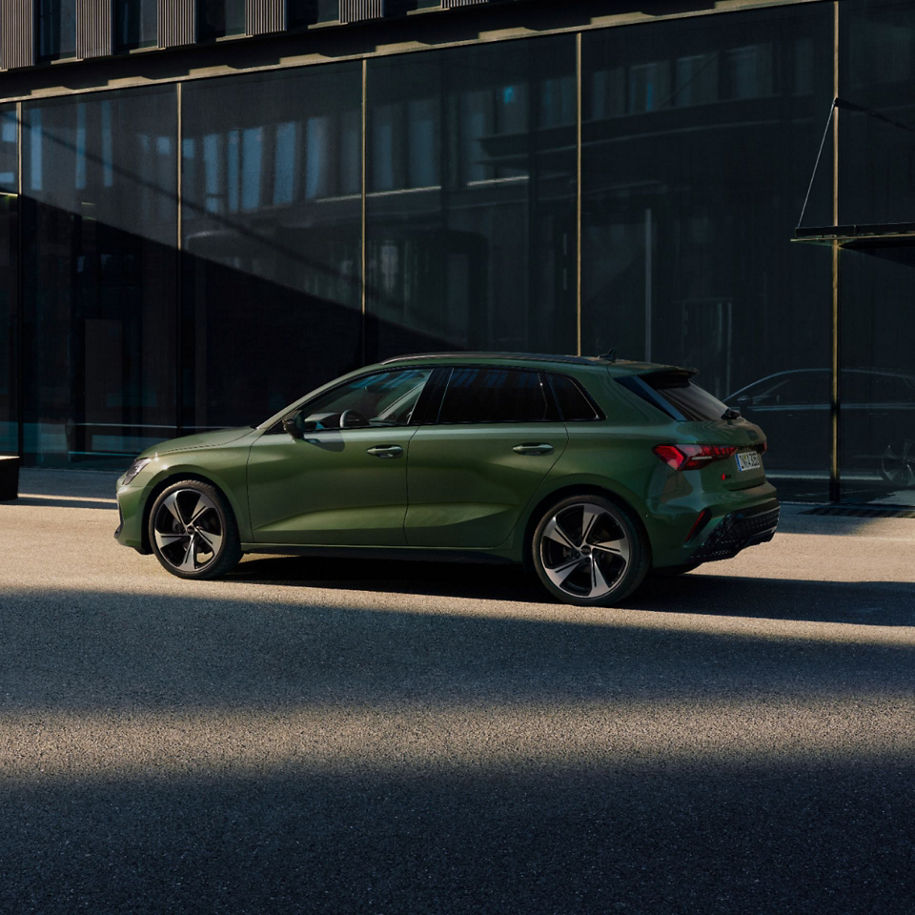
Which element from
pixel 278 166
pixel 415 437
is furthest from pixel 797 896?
pixel 278 166

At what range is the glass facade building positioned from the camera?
49.2 ft

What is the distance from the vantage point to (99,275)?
19781mm

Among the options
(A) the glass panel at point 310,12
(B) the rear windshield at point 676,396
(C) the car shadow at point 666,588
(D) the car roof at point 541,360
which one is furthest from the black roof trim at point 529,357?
(A) the glass panel at point 310,12

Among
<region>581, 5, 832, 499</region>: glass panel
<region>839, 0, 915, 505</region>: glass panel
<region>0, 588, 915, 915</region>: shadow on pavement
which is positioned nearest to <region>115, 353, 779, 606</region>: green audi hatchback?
<region>0, 588, 915, 915</region>: shadow on pavement

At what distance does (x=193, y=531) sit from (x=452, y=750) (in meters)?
4.81

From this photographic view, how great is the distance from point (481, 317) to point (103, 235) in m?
6.10

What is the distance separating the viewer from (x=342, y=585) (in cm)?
963

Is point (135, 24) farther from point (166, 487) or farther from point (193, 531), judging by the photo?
point (193, 531)

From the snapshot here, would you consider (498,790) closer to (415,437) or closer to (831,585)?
(415,437)

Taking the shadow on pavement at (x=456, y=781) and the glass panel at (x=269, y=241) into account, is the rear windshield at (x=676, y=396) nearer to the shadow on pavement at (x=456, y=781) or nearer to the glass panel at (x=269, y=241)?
the shadow on pavement at (x=456, y=781)

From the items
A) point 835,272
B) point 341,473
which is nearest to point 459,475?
point 341,473

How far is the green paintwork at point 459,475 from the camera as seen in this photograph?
8516 millimetres

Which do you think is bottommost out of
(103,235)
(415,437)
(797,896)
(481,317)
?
(797,896)

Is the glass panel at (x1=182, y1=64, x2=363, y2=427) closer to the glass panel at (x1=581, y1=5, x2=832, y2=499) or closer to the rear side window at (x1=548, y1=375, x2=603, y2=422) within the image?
the glass panel at (x1=581, y1=5, x2=832, y2=499)
